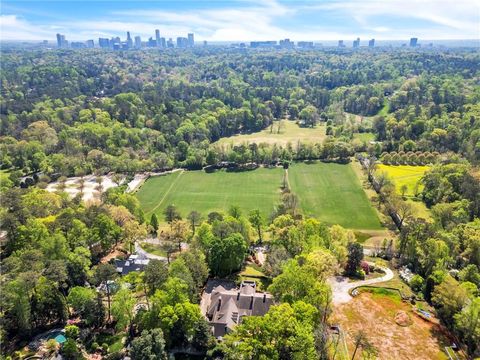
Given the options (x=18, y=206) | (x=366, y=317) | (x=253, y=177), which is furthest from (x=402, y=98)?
(x=18, y=206)

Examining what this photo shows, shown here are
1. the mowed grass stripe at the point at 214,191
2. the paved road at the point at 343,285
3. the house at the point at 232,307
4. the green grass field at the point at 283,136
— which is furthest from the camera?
the green grass field at the point at 283,136

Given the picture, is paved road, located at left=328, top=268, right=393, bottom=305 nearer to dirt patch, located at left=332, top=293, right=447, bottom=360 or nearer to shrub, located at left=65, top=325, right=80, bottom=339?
dirt patch, located at left=332, top=293, right=447, bottom=360

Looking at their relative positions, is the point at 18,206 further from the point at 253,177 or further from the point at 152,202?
the point at 253,177

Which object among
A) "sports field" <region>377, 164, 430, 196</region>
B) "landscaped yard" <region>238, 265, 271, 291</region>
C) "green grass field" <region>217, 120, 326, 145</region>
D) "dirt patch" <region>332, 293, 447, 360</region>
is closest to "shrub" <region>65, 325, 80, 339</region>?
"landscaped yard" <region>238, 265, 271, 291</region>

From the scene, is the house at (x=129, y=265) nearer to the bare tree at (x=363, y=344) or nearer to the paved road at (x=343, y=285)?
the paved road at (x=343, y=285)

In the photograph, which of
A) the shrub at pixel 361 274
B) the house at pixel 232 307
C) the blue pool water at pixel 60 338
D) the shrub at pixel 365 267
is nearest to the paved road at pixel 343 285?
the shrub at pixel 361 274

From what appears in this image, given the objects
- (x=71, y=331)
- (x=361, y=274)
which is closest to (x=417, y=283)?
(x=361, y=274)

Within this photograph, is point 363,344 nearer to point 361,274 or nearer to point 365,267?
point 361,274
